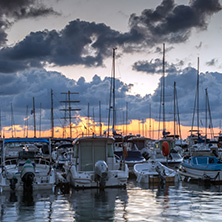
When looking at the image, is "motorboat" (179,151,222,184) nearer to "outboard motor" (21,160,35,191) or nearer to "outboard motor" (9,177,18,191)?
"outboard motor" (21,160,35,191)

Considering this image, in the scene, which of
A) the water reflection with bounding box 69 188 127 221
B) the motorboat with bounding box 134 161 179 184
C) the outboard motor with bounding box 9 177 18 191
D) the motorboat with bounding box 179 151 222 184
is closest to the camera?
the water reflection with bounding box 69 188 127 221

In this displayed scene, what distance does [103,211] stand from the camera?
19.3m

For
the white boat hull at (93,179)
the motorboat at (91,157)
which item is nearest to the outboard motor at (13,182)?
the white boat hull at (93,179)

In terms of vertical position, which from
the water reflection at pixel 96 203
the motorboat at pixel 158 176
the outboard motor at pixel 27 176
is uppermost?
the outboard motor at pixel 27 176

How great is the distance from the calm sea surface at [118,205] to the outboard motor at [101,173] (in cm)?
56

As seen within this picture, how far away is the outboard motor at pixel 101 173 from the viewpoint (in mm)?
25859

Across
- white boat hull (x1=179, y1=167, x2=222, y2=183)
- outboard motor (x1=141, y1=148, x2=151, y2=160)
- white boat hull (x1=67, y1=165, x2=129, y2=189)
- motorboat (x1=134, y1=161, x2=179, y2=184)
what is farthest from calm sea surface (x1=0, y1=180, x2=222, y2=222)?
outboard motor (x1=141, y1=148, x2=151, y2=160)

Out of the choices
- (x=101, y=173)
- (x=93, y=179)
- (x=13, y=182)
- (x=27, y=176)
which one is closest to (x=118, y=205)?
(x=101, y=173)

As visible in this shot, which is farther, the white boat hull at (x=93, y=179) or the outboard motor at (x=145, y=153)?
the outboard motor at (x=145, y=153)

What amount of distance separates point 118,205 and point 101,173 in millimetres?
5122

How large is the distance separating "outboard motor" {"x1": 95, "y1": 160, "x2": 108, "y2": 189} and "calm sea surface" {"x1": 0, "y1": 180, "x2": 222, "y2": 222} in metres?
0.56

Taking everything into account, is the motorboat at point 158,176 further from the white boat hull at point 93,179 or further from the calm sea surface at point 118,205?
the white boat hull at point 93,179

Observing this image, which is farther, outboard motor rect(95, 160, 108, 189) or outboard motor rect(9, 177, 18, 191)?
outboard motor rect(95, 160, 108, 189)

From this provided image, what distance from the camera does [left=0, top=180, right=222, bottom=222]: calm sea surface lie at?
1781 cm
